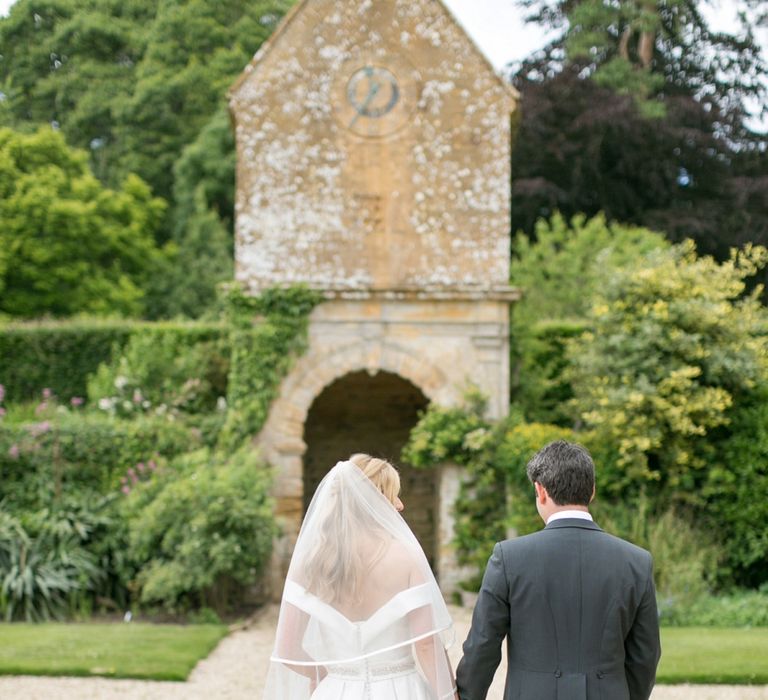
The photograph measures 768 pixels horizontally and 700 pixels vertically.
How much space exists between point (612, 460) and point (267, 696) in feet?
26.4

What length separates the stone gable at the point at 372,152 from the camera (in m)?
13.0

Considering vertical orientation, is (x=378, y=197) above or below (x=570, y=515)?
above

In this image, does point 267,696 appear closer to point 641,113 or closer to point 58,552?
point 58,552

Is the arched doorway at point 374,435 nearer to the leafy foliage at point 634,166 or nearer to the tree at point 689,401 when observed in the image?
the tree at point 689,401

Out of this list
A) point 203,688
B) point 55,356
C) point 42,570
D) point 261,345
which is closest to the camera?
point 203,688

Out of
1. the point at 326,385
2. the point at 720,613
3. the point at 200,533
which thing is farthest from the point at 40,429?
the point at 720,613

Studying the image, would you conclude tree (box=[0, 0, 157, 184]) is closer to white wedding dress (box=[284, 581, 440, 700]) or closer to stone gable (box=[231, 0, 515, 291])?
stone gable (box=[231, 0, 515, 291])

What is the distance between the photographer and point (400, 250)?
13047 mm

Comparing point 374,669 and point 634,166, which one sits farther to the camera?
point 634,166

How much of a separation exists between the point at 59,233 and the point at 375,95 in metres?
10.7

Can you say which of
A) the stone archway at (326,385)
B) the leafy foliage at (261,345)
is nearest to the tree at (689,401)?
the stone archway at (326,385)

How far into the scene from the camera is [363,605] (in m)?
4.01

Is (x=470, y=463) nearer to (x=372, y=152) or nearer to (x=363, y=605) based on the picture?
(x=372, y=152)

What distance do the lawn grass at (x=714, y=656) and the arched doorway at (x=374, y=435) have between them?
21.4 feet
